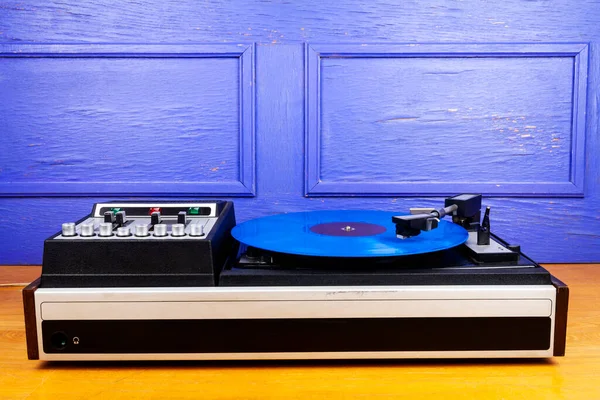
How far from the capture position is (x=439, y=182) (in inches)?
52.0

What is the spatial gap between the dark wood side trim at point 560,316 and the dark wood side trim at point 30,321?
70 centimetres

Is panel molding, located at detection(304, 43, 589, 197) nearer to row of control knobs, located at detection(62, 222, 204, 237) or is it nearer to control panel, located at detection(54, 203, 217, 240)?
control panel, located at detection(54, 203, 217, 240)

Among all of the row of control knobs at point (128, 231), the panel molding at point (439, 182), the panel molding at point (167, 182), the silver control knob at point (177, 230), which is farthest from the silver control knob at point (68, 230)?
the panel molding at point (439, 182)

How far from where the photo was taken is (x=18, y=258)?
4.39ft

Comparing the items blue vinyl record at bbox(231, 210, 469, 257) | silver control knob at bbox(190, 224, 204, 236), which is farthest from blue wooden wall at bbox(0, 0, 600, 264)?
silver control knob at bbox(190, 224, 204, 236)

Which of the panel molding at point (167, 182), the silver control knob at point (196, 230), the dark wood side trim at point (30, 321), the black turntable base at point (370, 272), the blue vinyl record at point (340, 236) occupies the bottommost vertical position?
the dark wood side trim at point (30, 321)

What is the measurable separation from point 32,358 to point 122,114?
2.29 feet

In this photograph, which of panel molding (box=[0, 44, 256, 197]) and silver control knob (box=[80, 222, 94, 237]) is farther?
panel molding (box=[0, 44, 256, 197])

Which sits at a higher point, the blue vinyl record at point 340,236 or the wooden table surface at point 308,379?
the blue vinyl record at point 340,236

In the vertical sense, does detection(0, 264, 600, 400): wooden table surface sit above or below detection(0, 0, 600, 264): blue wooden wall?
below

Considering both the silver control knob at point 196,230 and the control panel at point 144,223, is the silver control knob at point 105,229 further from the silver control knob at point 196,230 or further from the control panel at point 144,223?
the silver control knob at point 196,230

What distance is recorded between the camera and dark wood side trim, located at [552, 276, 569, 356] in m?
0.75

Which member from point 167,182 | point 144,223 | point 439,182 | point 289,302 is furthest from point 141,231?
point 439,182

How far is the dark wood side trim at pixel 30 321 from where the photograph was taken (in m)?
0.74
